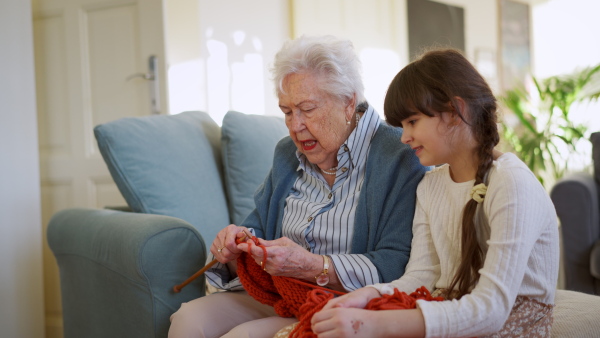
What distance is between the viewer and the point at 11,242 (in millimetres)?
2521

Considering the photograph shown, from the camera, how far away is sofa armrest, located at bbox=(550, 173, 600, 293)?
256 centimetres

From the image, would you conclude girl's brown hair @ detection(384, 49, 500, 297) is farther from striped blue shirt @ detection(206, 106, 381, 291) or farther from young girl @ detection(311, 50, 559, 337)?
striped blue shirt @ detection(206, 106, 381, 291)

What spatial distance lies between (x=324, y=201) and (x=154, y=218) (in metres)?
0.48

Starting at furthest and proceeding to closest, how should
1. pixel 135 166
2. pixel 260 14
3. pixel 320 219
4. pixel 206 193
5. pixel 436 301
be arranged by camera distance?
pixel 260 14 → pixel 206 193 → pixel 135 166 → pixel 320 219 → pixel 436 301

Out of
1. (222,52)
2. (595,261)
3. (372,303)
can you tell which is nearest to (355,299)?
(372,303)

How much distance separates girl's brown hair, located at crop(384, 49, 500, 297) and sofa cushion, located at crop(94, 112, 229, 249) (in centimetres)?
96

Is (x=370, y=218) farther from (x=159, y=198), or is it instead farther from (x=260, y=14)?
(x=260, y=14)

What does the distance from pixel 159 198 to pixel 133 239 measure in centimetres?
37

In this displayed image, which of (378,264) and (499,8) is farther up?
(499,8)

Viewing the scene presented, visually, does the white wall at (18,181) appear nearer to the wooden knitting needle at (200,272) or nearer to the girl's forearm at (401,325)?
the wooden knitting needle at (200,272)

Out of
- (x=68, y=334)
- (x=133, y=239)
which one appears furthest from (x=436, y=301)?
(x=68, y=334)

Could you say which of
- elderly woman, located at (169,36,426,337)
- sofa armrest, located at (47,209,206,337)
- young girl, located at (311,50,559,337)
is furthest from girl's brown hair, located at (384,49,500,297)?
sofa armrest, located at (47,209,206,337)

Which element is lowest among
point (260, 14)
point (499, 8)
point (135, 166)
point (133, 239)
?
point (133, 239)

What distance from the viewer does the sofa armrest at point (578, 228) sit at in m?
2.56
